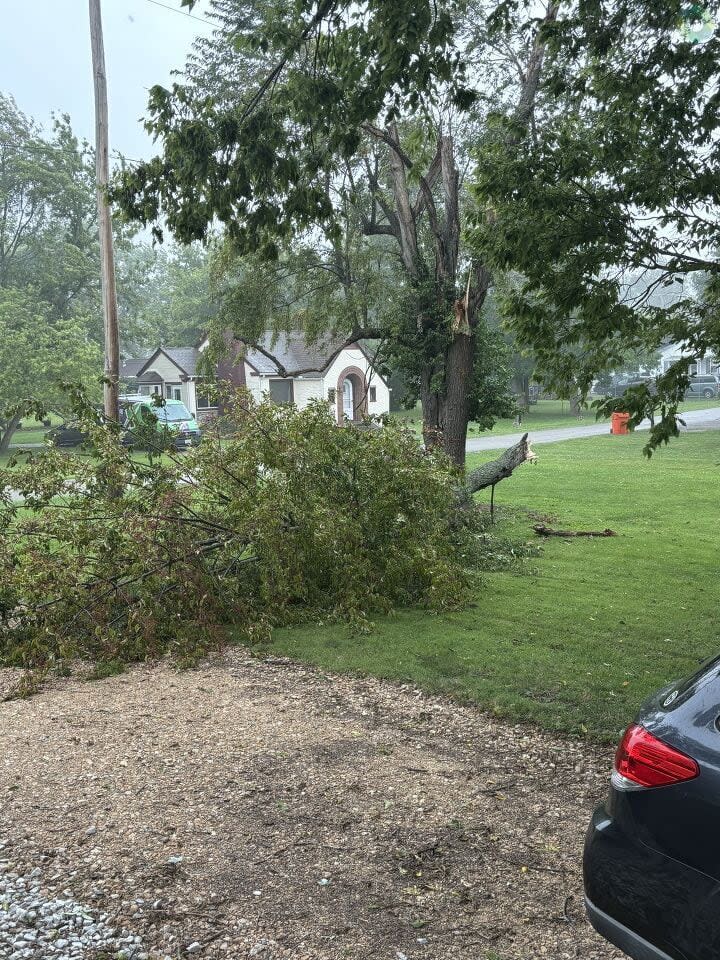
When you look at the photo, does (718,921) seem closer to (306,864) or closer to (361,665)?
(306,864)

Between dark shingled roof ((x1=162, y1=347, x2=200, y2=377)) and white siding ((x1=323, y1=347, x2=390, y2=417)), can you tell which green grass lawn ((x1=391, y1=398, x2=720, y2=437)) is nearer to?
white siding ((x1=323, y1=347, x2=390, y2=417))

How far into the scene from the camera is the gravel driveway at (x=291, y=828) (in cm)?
345

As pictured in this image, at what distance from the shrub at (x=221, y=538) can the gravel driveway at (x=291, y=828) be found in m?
1.28

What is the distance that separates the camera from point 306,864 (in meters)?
3.96

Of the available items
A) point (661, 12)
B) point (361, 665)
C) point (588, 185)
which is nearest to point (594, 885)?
point (361, 665)

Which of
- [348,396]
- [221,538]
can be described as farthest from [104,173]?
[348,396]

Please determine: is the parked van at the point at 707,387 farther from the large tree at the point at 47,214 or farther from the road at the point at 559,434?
the large tree at the point at 47,214

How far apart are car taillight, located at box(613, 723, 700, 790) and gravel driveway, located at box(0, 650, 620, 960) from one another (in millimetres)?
1062

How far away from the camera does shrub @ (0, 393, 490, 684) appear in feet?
24.9

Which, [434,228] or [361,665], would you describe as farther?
[434,228]

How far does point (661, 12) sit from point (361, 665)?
6744mm

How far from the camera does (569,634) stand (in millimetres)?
7812

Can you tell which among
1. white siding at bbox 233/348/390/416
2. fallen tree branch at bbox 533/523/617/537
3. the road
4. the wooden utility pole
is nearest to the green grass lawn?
the road

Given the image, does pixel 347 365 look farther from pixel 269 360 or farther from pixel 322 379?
pixel 269 360
